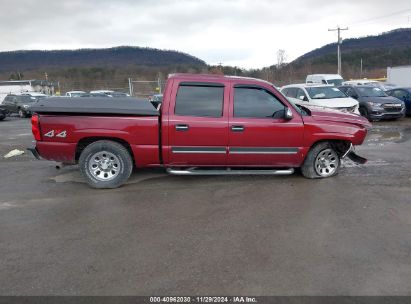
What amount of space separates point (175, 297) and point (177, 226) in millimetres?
1521

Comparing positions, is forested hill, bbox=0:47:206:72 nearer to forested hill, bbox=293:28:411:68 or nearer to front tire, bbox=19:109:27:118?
forested hill, bbox=293:28:411:68

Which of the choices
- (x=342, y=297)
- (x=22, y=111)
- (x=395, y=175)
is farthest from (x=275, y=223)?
(x=22, y=111)

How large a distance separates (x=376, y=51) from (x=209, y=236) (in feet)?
376

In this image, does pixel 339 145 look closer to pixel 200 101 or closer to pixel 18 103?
pixel 200 101

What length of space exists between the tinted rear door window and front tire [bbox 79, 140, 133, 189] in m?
1.21

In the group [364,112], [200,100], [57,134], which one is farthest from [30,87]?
[200,100]

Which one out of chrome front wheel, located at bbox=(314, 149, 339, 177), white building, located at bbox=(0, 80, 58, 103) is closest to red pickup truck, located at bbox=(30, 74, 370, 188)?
chrome front wheel, located at bbox=(314, 149, 339, 177)

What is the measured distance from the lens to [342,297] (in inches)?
120

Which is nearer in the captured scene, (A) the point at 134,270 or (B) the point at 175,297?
(B) the point at 175,297

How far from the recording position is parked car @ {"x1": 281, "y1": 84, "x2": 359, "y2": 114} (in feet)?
43.2

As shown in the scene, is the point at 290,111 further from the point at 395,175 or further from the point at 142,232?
the point at 142,232

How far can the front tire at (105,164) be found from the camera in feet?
19.6

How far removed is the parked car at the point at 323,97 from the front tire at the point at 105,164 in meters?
8.61

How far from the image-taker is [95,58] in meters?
108
